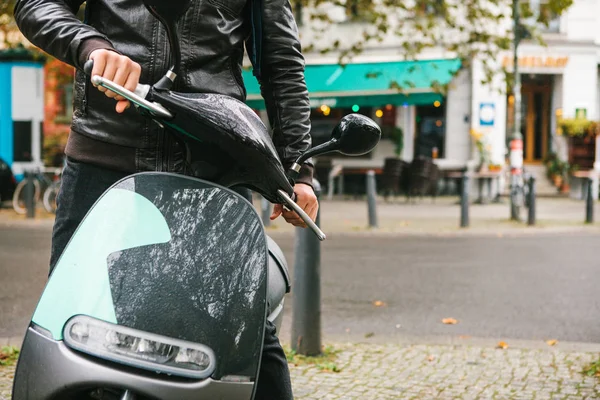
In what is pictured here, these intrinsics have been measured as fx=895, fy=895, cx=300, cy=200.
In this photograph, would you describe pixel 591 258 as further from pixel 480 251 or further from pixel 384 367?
pixel 384 367

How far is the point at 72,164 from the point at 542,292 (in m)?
6.20

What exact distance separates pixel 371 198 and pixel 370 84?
11.2 meters

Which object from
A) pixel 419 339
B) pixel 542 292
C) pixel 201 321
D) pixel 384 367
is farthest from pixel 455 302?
pixel 201 321

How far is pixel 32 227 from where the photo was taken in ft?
45.5

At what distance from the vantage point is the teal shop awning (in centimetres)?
2409

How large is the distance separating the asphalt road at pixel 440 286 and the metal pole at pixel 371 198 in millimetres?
1524

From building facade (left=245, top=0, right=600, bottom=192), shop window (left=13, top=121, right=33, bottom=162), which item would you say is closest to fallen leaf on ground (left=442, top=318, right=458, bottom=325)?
shop window (left=13, top=121, right=33, bottom=162)

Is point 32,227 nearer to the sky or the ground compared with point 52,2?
nearer to the ground

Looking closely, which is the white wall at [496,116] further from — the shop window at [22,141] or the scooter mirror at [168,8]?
the scooter mirror at [168,8]

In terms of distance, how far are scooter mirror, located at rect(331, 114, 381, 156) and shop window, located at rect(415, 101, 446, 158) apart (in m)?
24.1

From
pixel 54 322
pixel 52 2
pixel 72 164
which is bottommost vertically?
pixel 54 322

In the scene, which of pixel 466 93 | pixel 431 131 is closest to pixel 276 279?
pixel 466 93

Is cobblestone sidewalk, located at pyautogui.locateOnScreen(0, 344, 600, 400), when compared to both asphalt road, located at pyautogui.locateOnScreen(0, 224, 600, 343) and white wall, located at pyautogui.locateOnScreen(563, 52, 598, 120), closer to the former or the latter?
asphalt road, located at pyautogui.locateOnScreen(0, 224, 600, 343)

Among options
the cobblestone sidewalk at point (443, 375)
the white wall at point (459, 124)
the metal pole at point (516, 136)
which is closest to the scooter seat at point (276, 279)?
the cobblestone sidewalk at point (443, 375)
